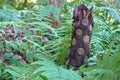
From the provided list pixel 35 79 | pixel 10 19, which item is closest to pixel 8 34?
pixel 10 19

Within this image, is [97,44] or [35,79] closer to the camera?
[35,79]

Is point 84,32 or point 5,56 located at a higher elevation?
point 84,32

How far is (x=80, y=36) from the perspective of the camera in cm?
213

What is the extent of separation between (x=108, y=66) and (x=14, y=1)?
2084 millimetres

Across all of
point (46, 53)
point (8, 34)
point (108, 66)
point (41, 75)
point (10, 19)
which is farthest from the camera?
point (8, 34)

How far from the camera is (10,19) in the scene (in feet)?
6.28

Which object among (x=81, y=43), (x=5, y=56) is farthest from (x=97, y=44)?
(x=5, y=56)

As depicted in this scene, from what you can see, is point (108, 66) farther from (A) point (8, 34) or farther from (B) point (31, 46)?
(A) point (8, 34)

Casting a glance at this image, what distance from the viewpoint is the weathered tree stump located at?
212 cm

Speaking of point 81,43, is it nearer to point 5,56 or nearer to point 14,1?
point 5,56

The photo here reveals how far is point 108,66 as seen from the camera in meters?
1.63

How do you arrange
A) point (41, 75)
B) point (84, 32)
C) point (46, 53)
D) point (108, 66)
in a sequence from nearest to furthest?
1. point (41, 75)
2. point (108, 66)
3. point (84, 32)
4. point (46, 53)

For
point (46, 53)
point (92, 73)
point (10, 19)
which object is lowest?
point (46, 53)

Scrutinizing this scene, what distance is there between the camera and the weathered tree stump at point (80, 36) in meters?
2.12
